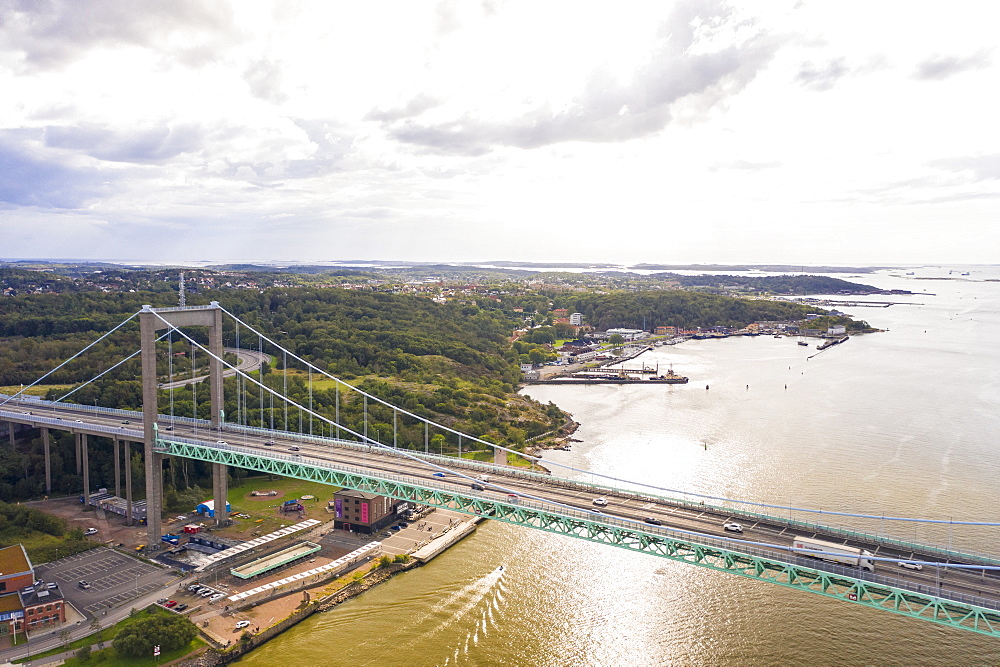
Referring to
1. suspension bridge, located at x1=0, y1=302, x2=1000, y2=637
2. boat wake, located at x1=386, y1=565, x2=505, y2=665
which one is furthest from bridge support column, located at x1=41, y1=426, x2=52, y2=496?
boat wake, located at x1=386, y1=565, x2=505, y2=665

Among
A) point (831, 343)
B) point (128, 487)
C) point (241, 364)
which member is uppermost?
point (241, 364)

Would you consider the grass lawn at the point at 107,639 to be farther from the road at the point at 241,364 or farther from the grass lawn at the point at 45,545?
the road at the point at 241,364

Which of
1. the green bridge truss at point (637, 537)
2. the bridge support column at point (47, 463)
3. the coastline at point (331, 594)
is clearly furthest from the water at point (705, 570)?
the bridge support column at point (47, 463)

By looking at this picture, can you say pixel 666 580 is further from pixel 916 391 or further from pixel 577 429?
pixel 916 391

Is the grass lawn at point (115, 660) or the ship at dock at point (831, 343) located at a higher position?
the ship at dock at point (831, 343)

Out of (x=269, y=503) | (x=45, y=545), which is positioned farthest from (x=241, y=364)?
(x=45, y=545)

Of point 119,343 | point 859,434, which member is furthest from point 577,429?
point 119,343

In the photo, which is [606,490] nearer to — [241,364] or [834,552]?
[834,552]

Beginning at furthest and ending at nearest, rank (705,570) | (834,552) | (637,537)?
(705,570)
(637,537)
(834,552)
